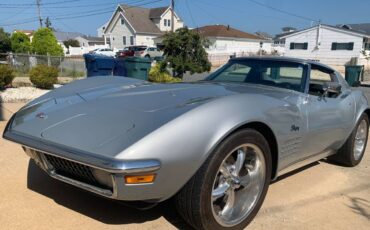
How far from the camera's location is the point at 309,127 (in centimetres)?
348

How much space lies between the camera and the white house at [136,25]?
4891 centimetres

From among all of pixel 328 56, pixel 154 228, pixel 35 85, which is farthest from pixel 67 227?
pixel 328 56

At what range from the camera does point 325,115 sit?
3.75m

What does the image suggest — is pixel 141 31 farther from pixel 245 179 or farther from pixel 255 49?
pixel 245 179

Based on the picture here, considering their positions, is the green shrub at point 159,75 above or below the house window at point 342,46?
below

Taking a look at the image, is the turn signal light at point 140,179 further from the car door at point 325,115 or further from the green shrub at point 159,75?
the green shrub at point 159,75

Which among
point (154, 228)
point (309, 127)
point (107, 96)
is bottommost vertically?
point (154, 228)

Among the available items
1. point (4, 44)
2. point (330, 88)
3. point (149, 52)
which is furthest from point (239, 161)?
point (4, 44)

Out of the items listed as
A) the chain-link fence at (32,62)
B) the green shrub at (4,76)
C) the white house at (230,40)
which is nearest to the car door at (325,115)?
the green shrub at (4,76)

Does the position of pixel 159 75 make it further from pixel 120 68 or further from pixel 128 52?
pixel 128 52

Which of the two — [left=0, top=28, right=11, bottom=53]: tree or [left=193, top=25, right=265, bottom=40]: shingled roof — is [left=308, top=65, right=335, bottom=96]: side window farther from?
[left=193, top=25, right=265, bottom=40]: shingled roof

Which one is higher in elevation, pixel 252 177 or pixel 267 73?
pixel 267 73

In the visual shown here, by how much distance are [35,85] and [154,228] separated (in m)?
8.41

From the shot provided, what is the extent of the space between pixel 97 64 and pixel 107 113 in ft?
28.1
